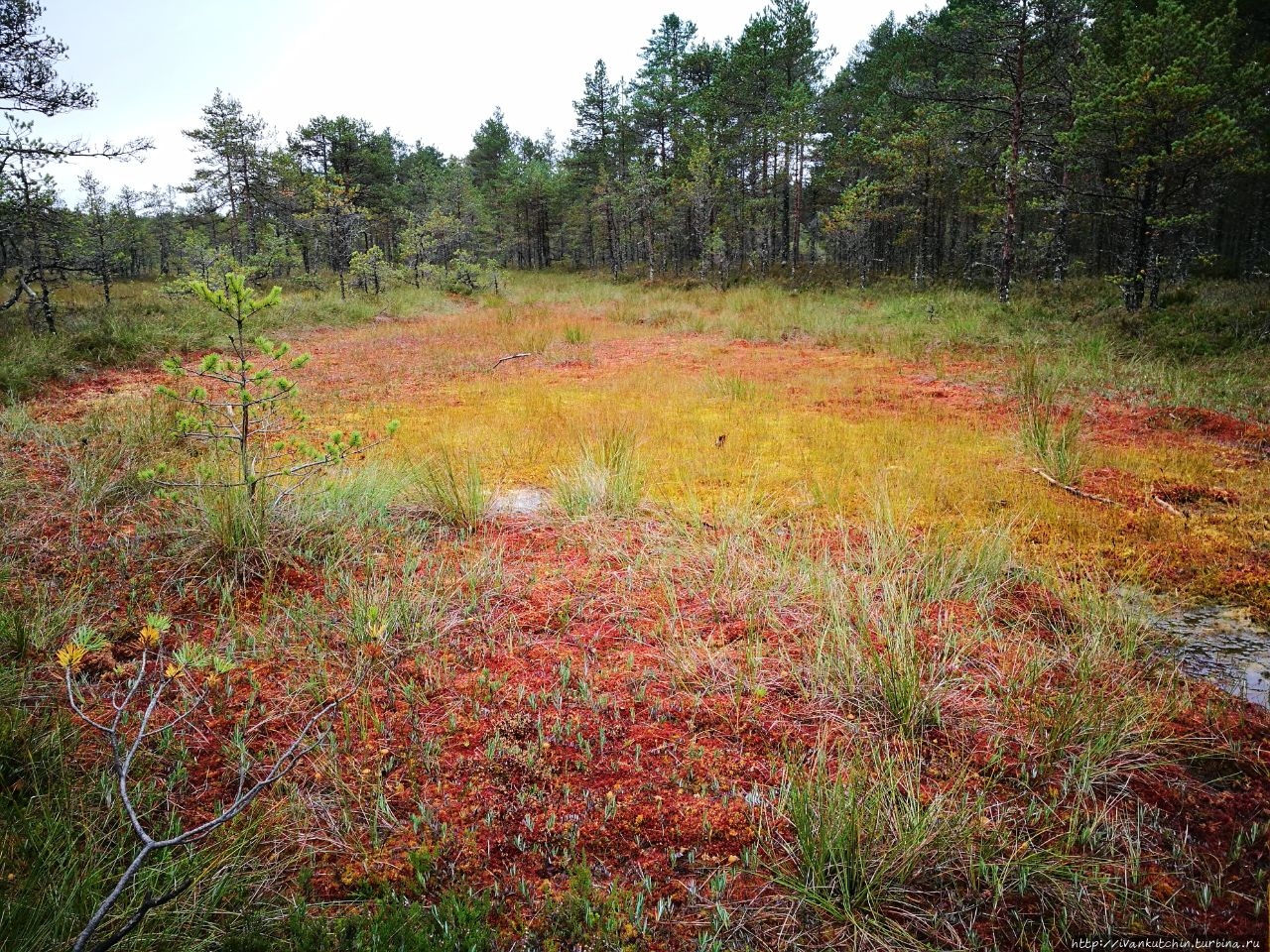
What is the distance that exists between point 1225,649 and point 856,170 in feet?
118

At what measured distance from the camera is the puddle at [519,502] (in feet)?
13.8

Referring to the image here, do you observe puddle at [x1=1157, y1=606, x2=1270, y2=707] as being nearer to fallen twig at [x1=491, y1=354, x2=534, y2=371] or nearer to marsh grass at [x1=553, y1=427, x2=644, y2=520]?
marsh grass at [x1=553, y1=427, x2=644, y2=520]

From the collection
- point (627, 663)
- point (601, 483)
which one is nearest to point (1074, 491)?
point (601, 483)

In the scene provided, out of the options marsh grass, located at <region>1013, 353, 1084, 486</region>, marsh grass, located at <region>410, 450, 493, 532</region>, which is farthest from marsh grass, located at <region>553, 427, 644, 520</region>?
marsh grass, located at <region>1013, 353, 1084, 486</region>

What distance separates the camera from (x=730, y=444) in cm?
571

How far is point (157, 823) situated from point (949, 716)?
8.61 feet

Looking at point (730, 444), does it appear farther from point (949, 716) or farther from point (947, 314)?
point (947, 314)

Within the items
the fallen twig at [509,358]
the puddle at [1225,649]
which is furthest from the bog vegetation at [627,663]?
the fallen twig at [509,358]

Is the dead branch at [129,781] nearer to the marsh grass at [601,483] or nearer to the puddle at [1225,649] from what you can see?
the marsh grass at [601,483]

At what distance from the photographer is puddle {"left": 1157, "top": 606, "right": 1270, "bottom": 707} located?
2369 mm

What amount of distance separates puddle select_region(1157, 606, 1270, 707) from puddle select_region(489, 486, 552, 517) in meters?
3.61

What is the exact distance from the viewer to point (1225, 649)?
8.52 feet

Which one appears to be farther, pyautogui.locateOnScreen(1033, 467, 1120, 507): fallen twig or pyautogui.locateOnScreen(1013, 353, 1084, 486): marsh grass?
pyautogui.locateOnScreen(1013, 353, 1084, 486): marsh grass

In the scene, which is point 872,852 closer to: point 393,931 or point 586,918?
point 586,918
